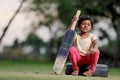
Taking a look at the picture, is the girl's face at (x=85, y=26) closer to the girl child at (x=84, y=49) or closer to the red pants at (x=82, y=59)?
the girl child at (x=84, y=49)

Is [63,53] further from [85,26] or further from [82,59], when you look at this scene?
[85,26]

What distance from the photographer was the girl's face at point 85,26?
9648mm

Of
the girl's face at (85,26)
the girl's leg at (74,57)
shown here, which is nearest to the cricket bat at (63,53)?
the girl's leg at (74,57)

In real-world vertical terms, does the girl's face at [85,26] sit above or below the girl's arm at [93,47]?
above

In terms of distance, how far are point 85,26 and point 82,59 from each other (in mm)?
569

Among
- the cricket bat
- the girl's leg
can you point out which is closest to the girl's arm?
the girl's leg

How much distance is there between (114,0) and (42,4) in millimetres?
13819

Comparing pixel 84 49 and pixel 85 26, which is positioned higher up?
pixel 85 26

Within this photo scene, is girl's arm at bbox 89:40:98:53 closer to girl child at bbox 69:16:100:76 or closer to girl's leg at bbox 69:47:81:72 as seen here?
girl child at bbox 69:16:100:76

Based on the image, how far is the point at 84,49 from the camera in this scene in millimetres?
9586

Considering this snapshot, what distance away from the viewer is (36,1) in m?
40.5

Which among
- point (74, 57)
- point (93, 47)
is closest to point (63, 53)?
point (74, 57)

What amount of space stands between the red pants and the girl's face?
15.5 inches

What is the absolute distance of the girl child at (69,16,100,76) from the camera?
9.45 meters
